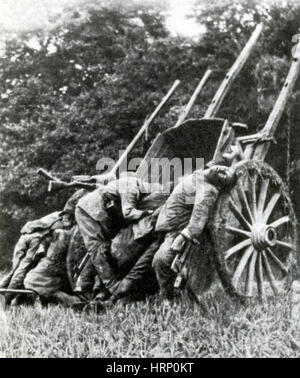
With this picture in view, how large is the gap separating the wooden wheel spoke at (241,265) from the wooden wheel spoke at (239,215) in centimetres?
22

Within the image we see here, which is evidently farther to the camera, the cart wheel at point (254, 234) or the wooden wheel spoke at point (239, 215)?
the wooden wheel spoke at point (239, 215)

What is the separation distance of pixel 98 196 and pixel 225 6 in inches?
222

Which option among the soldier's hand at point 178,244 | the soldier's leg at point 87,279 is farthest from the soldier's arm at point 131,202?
the soldier's hand at point 178,244

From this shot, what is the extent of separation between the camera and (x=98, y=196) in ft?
19.2

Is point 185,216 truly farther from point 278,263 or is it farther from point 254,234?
point 278,263

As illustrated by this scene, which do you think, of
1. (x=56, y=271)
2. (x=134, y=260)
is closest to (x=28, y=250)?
(x=56, y=271)

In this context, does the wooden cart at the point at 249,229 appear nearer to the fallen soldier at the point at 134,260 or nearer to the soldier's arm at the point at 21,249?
the fallen soldier at the point at 134,260

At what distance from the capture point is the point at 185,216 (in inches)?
206

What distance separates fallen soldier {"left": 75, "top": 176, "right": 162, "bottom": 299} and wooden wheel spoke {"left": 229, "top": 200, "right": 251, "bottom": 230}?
91 centimetres

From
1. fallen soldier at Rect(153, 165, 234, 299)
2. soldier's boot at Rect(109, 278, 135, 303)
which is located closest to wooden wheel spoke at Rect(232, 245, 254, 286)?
fallen soldier at Rect(153, 165, 234, 299)

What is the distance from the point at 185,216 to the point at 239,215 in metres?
0.51

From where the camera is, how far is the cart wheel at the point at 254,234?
16.3 ft

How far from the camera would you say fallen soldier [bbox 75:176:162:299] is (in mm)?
5559

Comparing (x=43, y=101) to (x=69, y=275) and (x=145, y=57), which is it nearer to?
(x=145, y=57)
